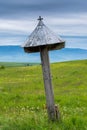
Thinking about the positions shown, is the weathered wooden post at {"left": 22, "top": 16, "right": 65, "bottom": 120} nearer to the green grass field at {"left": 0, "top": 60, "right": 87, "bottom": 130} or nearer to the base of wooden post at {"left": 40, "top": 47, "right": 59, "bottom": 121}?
the base of wooden post at {"left": 40, "top": 47, "right": 59, "bottom": 121}

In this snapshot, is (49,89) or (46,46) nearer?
(49,89)

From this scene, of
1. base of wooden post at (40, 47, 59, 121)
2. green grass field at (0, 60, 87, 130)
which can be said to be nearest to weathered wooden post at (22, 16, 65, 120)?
base of wooden post at (40, 47, 59, 121)

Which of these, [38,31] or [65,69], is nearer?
[38,31]

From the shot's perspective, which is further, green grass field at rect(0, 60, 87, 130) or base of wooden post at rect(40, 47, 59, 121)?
base of wooden post at rect(40, 47, 59, 121)

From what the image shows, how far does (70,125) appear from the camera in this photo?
14.2 m

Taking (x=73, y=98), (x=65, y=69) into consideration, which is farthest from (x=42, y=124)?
(x=65, y=69)

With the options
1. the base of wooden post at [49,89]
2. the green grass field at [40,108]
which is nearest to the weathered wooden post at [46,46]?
the base of wooden post at [49,89]

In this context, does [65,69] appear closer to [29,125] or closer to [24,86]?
[24,86]

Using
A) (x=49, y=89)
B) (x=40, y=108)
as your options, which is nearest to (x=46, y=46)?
(x=49, y=89)

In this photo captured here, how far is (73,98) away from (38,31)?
352 inches

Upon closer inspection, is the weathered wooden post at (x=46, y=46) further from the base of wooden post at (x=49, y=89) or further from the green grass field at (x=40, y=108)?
the green grass field at (x=40, y=108)

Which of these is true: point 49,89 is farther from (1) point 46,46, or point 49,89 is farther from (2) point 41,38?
(2) point 41,38

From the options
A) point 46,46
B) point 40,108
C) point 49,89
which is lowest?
point 40,108

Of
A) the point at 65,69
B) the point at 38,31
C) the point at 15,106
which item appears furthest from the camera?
the point at 65,69
